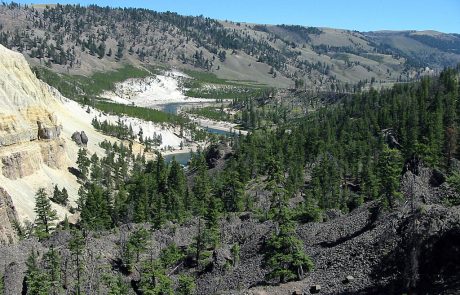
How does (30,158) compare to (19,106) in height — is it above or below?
below

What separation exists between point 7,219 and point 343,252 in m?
67.9

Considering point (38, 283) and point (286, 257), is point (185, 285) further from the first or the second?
point (38, 283)

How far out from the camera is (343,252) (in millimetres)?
51719

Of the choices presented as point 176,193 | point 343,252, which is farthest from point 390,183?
point 176,193

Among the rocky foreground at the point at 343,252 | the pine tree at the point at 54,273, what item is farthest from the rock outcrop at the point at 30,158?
the pine tree at the point at 54,273

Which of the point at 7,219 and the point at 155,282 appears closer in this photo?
the point at 155,282

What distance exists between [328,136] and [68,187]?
7785 cm

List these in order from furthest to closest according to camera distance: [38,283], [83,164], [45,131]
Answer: [83,164]
[45,131]
[38,283]

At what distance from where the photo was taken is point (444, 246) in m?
37.8

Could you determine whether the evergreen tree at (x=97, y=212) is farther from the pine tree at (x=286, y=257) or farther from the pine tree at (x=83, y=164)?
the pine tree at (x=286, y=257)

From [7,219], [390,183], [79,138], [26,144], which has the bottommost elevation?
[7,219]

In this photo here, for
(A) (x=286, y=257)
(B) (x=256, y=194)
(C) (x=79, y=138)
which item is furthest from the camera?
(C) (x=79, y=138)

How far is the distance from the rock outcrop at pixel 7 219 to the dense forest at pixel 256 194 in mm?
3227

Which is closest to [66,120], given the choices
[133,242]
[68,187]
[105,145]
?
[105,145]
